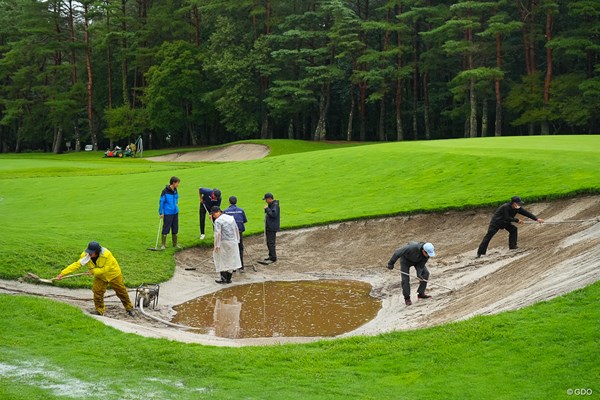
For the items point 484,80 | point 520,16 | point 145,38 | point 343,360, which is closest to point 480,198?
point 343,360

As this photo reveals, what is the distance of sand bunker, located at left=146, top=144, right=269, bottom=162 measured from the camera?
55.3 meters

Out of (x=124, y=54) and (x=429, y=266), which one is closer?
(x=429, y=266)

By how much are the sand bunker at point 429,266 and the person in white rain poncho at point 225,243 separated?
2.36ft

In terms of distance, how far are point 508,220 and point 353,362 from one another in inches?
368

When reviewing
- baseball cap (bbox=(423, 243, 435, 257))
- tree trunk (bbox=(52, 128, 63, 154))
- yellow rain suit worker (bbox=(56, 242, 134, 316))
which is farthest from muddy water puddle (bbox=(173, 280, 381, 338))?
tree trunk (bbox=(52, 128, 63, 154))

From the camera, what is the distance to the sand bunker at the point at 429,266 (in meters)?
13.5

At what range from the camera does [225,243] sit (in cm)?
1867

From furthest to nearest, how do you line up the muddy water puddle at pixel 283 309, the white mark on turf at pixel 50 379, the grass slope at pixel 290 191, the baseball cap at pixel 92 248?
the grass slope at pixel 290 191 → the muddy water puddle at pixel 283 309 → the baseball cap at pixel 92 248 → the white mark on turf at pixel 50 379

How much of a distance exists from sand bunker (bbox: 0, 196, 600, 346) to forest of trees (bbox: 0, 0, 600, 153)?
3395 centimetres

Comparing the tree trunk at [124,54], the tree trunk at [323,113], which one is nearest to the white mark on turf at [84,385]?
the tree trunk at [323,113]

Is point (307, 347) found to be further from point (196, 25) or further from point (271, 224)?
point (196, 25)

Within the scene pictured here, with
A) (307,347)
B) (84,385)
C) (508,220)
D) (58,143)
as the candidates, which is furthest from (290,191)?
(58,143)

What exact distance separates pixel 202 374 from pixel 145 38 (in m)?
70.7

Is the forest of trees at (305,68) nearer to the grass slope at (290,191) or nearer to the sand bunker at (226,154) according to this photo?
the sand bunker at (226,154)
